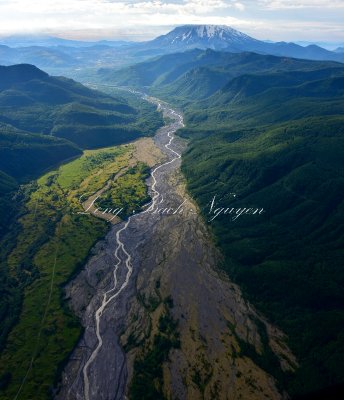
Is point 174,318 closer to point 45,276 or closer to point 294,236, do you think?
point 45,276

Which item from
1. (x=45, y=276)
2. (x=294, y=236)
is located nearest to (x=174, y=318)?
(x=45, y=276)

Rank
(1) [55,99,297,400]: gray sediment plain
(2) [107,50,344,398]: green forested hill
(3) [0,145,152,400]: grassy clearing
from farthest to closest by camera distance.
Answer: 1. (2) [107,50,344,398]: green forested hill
2. (3) [0,145,152,400]: grassy clearing
3. (1) [55,99,297,400]: gray sediment plain

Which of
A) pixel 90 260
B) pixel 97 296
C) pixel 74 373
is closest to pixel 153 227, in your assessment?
pixel 90 260

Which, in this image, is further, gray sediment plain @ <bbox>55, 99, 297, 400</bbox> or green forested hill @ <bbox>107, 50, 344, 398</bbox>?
green forested hill @ <bbox>107, 50, 344, 398</bbox>

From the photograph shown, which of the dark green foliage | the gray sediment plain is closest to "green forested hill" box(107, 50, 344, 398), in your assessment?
the dark green foliage

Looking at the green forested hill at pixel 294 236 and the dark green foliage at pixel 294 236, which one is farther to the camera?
the dark green foliage at pixel 294 236

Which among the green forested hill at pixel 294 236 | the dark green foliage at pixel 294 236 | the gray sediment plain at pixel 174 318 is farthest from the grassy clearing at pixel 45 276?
the green forested hill at pixel 294 236

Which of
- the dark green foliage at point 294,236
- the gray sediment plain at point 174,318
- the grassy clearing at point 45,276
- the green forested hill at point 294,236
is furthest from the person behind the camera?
the dark green foliage at point 294,236

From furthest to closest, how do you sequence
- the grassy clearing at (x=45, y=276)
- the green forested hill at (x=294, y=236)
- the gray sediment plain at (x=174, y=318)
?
the green forested hill at (x=294, y=236)
the grassy clearing at (x=45, y=276)
the gray sediment plain at (x=174, y=318)

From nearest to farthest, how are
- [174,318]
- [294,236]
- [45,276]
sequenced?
[174,318], [45,276], [294,236]

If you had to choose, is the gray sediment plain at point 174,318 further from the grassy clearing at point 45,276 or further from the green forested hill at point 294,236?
the green forested hill at point 294,236

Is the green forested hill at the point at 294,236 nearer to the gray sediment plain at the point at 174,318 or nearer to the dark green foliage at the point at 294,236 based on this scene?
the dark green foliage at the point at 294,236

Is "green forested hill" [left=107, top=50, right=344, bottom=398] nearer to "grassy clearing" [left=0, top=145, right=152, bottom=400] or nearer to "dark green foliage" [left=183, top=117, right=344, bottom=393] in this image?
"dark green foliage" [left=183, top=117, right=344, bottom=393]
